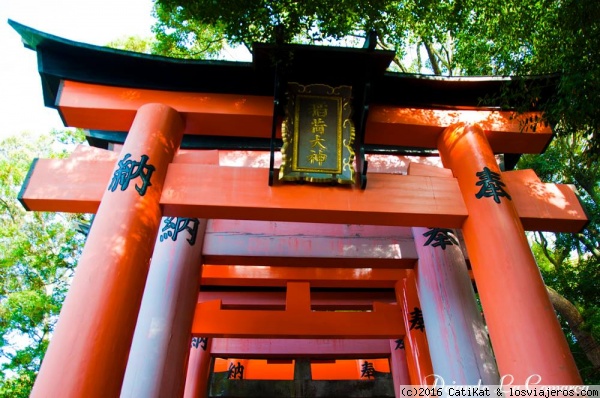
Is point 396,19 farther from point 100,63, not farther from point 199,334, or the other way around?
point 199,334

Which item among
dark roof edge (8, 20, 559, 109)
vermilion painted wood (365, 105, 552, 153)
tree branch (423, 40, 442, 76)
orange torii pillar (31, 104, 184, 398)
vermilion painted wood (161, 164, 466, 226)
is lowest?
orange torii pillar (31, 104, 184, 398)

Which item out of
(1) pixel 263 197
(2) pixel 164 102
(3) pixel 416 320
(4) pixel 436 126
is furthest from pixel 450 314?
(2) pixel 164 102

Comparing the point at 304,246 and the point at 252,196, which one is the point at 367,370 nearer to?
the point at 304,246

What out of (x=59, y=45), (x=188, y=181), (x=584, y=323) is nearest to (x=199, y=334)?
(x=188, y=181)

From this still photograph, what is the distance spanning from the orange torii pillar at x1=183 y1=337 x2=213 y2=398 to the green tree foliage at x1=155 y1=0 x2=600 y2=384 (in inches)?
227

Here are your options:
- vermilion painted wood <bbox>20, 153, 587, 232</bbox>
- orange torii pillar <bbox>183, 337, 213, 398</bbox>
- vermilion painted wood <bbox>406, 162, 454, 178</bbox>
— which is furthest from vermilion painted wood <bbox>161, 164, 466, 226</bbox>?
orange torii pillar <bbox>183, 337, 213, 398</bbox>

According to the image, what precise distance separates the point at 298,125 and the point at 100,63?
2430 mm

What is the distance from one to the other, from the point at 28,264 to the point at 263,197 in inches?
443

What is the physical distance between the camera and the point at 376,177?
164 inches

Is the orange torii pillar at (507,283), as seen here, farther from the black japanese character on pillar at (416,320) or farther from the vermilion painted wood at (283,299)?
the vermilion painted wood at (283,299)

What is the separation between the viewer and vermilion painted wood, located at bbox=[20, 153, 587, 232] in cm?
393

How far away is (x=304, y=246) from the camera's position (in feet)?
19.1

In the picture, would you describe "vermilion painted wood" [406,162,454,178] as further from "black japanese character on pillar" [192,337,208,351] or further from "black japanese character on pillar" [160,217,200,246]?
"black japanese character on pillar" [192,337,208,351]

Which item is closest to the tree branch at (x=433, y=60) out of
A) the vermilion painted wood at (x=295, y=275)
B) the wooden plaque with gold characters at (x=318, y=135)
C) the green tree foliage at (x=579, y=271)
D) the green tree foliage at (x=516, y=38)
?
the green tree foliage at (x=516, y=38)
